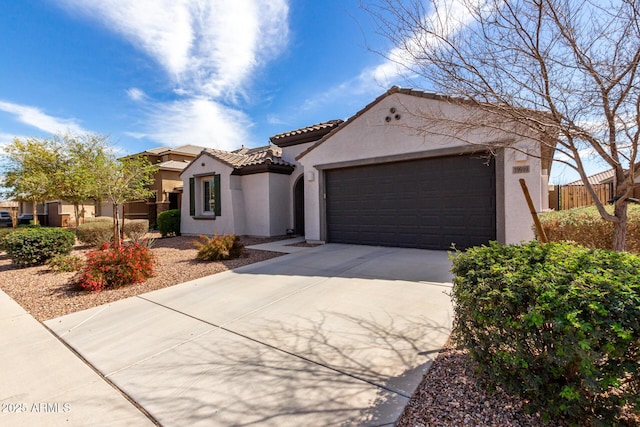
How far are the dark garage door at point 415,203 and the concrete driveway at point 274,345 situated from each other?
2683 millimetres

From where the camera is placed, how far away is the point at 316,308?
4316 millimetres

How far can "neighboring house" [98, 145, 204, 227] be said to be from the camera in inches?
813

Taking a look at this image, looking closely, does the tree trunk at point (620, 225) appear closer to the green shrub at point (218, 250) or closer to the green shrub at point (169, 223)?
the green shrub at point (218, 250)

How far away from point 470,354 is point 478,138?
5.92 meters

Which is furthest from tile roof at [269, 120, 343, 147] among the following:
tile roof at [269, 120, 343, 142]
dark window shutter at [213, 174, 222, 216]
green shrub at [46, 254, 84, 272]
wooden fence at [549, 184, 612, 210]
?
wooden fence at [549, 184, 612, 210]

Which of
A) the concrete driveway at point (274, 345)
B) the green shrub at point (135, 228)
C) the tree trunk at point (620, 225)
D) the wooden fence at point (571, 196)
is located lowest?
the concrete driveway at point (274, 345)

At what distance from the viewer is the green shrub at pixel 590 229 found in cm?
470

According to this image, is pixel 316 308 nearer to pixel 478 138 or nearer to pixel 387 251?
pixel 387 251

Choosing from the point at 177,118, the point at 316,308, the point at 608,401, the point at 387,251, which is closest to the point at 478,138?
the point at 387,251

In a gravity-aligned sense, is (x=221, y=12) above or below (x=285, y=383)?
above

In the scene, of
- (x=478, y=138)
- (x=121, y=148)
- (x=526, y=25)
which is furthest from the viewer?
(x=121, y=148)

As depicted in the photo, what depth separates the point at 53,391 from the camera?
8.62ft

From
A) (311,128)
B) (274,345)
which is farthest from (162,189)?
(274,345)

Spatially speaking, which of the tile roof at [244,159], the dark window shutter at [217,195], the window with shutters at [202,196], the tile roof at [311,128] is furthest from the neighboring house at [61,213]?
the tile roof at [311,128]
